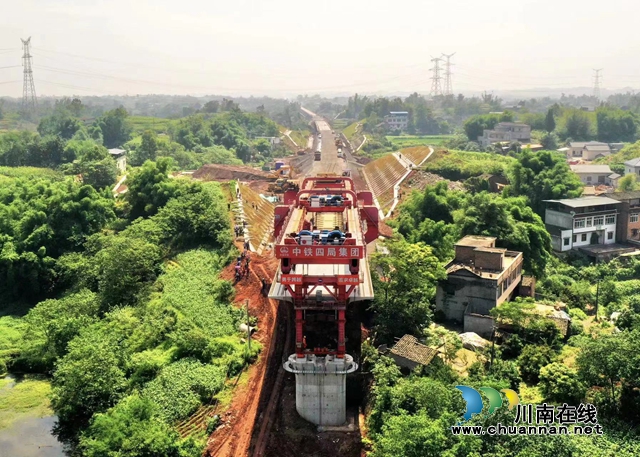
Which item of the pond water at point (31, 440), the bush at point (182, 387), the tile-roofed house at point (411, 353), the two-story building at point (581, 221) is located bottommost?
the pond water at point (31, 440)

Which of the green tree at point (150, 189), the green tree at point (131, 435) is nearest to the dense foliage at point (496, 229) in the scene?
the green tree at point (150, 189)

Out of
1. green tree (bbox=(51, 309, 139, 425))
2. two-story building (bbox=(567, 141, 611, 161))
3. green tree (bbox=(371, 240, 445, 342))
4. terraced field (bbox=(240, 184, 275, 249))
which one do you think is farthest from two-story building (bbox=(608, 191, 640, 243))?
two-story building (bbox=(567, 141, 611, 161))

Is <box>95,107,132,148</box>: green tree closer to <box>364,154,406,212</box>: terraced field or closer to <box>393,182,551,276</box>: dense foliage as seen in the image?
<box>364,154,406,212</box>: terraced field

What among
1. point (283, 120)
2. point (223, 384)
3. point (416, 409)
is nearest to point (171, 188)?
point (223, 384)

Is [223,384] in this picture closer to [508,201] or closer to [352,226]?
[352,226]

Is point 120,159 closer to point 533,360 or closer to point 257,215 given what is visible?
point 257,215

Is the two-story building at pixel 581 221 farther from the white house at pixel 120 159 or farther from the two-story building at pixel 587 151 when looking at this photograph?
the white house at pixel 120 159

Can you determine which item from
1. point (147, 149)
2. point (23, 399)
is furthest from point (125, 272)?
point (147, 149)
